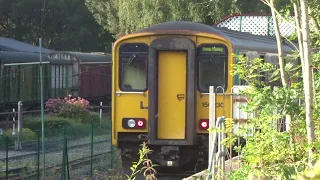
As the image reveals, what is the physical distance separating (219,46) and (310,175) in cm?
910

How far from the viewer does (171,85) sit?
448 inches

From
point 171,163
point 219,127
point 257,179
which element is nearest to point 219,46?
point 171,163

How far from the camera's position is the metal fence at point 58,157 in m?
12.6

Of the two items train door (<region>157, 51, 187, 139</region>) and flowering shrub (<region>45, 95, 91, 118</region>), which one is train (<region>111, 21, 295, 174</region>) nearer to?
train door (<region>157, 51, 187, 139</region>)

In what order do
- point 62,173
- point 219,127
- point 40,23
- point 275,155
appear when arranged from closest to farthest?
point 275,155
point 219,127
point 62,173
point 40,23

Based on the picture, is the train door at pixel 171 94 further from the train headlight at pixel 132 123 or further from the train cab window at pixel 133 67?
the train headlight at pixel 132 123

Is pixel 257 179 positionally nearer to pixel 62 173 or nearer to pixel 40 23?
pixel 62 173

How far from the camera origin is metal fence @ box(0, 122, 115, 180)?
12.6 m

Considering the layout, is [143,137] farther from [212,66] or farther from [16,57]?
[16,57]

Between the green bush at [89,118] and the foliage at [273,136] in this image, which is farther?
the green bush at [89,118]

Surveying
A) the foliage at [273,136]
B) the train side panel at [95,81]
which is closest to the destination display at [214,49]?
the foliage at [273,136]

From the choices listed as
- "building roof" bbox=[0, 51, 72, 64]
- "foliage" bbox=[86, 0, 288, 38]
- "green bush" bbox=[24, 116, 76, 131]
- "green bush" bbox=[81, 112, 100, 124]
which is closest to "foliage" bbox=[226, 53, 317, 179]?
"green bush" bbox=[24, 116, 76, 131]

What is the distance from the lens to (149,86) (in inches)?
447

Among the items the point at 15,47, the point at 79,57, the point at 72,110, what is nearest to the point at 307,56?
the point at 72,110
